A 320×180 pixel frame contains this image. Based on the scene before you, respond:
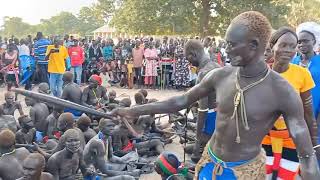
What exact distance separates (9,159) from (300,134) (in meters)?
3.24

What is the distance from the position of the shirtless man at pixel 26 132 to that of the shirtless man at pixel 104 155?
3.72 feet

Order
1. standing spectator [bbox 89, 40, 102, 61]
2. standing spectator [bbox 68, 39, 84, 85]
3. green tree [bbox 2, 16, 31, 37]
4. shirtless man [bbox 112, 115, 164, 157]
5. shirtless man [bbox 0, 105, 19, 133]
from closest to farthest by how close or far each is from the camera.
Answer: shirtless man [bbox 0, 105, 19, 133] → shirtless man [bbox 112, 115, 164, 157] → standing spectator [bbox 68, 39, 84, 85] → standing spectator [bbox 89, 40, 102, 61] → green tree [bbox 2, 16, 31, 37]

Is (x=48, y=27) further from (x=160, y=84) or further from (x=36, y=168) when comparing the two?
(x=36, y=168)

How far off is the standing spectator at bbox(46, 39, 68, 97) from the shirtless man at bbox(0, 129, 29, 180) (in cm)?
624

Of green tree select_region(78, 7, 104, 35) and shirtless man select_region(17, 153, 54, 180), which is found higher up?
green tree select_region(78, 7, 104, 35)

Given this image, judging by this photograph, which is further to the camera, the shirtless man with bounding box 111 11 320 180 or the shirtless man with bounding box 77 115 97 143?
the shirtless man with bounding box 77 115 97 143

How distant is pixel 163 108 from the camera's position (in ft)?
9.68

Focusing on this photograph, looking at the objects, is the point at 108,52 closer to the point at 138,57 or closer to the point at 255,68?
the point at 138,57

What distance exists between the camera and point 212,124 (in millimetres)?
4707

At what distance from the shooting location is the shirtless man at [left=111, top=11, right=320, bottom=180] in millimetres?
2461

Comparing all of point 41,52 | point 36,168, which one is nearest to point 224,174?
point 36,168

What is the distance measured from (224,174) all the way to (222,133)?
0.24 meters

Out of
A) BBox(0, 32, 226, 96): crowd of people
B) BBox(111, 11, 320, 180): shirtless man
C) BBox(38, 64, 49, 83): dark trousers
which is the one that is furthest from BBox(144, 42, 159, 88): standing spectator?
BBox(111, 11, 320, 180): shirtless man

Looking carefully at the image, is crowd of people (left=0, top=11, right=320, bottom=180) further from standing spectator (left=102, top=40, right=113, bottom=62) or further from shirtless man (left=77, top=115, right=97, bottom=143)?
standing spectator (left=102, top=40, right=113, bottom=62)
